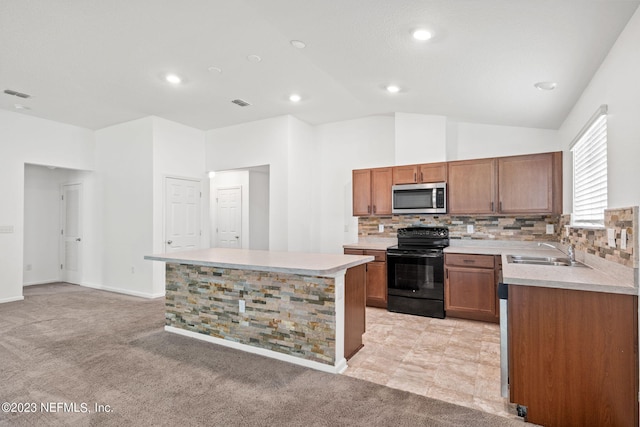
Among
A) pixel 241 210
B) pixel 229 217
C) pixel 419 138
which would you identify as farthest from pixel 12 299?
pixel 419 138

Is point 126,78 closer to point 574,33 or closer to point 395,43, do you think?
point 395,43

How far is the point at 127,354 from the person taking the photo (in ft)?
10.2

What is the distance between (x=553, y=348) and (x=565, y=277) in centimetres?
43

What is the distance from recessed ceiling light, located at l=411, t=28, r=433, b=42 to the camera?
2.43 meters

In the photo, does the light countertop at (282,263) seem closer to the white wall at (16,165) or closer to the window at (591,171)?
the window at (591,171)

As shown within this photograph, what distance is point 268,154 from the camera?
5.53 m

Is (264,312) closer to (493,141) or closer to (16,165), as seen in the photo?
(493,141)

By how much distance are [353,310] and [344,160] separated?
319 cm

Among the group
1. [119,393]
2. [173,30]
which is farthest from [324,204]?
[119,393]

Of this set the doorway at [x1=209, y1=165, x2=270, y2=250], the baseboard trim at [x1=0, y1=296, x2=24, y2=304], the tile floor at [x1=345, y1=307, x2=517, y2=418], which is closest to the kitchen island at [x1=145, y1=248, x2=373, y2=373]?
Answer: the tile floor at [x1=345, y1=307, x2=517, y2=418]

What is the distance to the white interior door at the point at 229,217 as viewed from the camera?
24.6 ft

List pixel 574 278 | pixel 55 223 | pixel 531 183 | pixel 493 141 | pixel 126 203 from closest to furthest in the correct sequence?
pixel 574 278 < pixel 531 183 < pixel 493 141 < pixel 126 203 < pixel 55 223

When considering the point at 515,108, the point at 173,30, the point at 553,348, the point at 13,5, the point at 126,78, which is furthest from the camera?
the point at 126,78

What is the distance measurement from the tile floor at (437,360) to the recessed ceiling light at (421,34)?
2540mm
